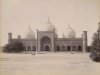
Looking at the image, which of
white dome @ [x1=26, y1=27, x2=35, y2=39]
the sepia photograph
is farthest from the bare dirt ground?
white dome @ [x1=26, y1=27, x2=35, y2=39]

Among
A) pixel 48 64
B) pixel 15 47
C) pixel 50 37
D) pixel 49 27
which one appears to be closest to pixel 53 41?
pixel 50 37

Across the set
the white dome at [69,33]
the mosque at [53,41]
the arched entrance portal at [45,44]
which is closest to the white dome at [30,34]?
the mosque at [53,41]

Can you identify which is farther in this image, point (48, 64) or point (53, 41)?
point (53, 41)

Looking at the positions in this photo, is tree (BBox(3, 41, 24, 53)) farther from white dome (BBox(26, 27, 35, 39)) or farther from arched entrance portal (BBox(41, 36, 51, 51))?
arched entrance portal (BBox(41, 36, 51, 51))

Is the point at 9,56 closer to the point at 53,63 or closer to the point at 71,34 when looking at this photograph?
the point at 53,63

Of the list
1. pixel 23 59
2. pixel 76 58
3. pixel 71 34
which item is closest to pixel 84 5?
pixel 71 34

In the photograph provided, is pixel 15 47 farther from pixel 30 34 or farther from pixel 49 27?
pixel 49 27
